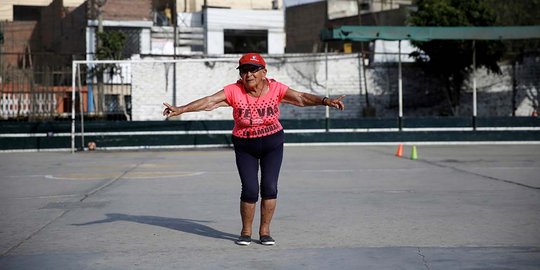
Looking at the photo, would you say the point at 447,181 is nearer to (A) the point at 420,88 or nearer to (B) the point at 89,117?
(B) the point at 89,117

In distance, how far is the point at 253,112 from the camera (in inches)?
307

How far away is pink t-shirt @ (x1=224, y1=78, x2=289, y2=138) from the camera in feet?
25.5

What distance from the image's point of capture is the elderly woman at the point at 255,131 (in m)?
7.78

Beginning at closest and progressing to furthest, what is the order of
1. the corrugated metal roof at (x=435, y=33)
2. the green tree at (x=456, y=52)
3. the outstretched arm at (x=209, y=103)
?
1. the outstretched arm at (x=209, y=103)
2. the corrugated metal roof at (x=435, y=33)
3. the green tree at (x=456, y=52)

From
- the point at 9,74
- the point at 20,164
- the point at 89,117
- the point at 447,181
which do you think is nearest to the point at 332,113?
the point at 89,117

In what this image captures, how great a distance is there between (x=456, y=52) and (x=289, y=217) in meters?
25.8

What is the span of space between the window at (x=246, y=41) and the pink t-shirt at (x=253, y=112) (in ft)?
138

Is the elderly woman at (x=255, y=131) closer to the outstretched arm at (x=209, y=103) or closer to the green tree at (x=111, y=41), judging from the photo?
the outstretched arm at (x=209, y=103)

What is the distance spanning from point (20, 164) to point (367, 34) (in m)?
12.9

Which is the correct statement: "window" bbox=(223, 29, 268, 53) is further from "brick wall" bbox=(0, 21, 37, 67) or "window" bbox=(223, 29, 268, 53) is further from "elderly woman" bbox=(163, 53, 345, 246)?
"elderly woman" bbox=(163, 53, 345, 246)

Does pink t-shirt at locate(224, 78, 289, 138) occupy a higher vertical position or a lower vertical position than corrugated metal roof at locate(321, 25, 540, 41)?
lower

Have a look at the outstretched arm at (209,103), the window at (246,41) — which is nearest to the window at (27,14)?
the window at (246,41)

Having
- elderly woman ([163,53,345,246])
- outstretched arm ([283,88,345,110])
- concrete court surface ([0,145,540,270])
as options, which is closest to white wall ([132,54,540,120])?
concrete court surface ([0,145,540,270])

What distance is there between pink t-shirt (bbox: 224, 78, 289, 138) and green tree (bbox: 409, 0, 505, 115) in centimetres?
2695
